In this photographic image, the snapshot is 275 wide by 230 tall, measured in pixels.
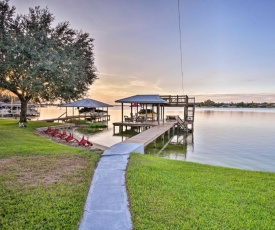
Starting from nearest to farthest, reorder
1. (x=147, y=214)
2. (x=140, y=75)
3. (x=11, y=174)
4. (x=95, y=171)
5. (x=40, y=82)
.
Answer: (x=147, y=214) < (x=11, y=174) < (x=95, y=171) < (x=40, y=82) < (x=140, y=75)

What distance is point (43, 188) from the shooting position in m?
4.96

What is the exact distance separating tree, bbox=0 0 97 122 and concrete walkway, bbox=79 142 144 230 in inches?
435

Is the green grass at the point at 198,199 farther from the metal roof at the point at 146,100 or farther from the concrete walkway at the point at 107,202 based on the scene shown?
the metal roof at the point at 146,100

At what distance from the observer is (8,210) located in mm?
3898

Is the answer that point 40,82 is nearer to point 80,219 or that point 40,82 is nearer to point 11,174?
point 11,174

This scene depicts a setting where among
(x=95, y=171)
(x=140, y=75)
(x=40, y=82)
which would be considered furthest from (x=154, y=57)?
(x=95, y=171)

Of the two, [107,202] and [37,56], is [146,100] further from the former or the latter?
[107,202]

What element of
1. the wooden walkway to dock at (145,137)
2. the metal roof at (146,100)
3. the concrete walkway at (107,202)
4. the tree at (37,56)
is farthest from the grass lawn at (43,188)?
the metal roof at (146,100)

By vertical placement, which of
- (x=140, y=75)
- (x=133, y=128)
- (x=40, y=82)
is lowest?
(x=133, y=128)

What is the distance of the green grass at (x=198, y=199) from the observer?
3.61m

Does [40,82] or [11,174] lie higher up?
[40,82]

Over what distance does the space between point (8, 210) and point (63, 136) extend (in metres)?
10.3

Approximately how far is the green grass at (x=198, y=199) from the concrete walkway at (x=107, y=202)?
0.55 feet

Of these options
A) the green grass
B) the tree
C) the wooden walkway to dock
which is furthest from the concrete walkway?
the tree
